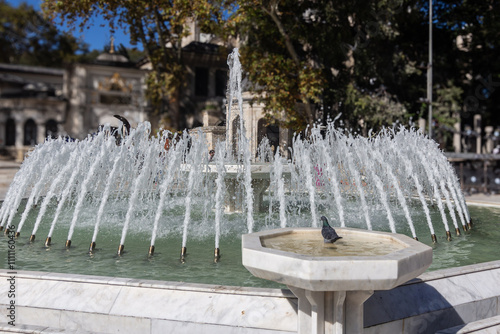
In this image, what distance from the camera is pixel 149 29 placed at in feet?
83.3

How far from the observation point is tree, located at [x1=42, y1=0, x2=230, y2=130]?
19.8 meters

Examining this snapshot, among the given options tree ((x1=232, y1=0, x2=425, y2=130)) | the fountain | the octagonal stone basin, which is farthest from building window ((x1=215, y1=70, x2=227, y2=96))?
the octagonal stone basin

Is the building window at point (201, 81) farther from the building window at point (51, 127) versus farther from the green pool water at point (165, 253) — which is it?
the green pool water at point (165, 253)

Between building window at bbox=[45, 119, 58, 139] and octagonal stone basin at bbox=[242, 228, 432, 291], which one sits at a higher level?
building window at bbox=[45, 119, 58, 139]

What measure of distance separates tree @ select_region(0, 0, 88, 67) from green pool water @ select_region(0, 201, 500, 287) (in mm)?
35809

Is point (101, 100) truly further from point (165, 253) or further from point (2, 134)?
point (165, 253)

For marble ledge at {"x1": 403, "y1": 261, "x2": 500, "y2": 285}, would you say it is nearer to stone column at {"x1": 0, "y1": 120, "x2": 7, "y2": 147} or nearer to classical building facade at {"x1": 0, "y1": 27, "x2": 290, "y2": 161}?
classical building facade at {"x1": 0, "y1": 27, "x2": 290, "y2": 161}

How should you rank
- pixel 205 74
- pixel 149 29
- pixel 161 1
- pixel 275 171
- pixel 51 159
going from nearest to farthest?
pixel 275 171
pixel 51 159
pixel 161 1
pixel 149 29
pixel 205 74

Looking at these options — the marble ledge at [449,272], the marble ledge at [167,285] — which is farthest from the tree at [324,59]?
the marble ledge at [167,285]

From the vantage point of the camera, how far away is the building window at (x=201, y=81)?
3459cm

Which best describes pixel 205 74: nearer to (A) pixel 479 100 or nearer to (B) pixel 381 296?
(A) pixel 479 100

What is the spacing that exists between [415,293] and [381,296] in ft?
1.36

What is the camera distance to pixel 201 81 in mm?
34812

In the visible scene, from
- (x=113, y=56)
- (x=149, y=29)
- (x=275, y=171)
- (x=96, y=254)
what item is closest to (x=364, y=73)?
(x=149, y=29)
